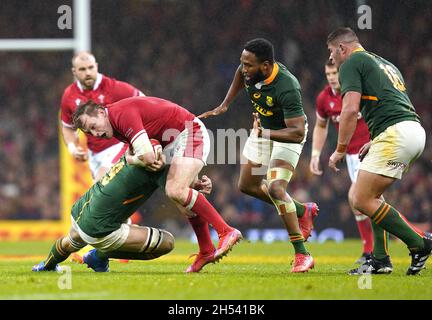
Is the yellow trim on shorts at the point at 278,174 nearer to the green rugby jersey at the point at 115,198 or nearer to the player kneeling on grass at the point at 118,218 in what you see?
the player kneeling on grass at the point at 118,218

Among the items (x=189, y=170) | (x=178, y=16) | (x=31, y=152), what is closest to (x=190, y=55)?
(x=178, y=16)

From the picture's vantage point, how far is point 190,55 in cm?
1825

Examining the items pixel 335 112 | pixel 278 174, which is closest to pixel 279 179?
pixel 278 174

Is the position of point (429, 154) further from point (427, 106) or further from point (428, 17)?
point (428, 17)

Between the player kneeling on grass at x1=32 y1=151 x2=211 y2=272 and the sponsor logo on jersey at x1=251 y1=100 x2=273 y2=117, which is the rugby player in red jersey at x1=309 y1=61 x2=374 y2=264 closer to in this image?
the sponsor logo on jersey at x1=251 y1=100 x2=273 y2=117

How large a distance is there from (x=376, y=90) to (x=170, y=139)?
201 centimetres

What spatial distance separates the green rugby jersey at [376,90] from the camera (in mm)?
7820

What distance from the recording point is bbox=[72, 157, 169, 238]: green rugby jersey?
315 inches

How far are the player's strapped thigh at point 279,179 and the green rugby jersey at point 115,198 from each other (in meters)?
1.13

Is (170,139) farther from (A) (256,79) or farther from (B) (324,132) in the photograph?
(B) (324,132)

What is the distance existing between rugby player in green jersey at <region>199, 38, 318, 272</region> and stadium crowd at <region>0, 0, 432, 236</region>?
7298mm

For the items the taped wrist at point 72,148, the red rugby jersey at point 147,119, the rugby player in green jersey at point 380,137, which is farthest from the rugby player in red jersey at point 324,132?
the taped wrist at point 72,148

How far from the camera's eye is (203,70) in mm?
17844

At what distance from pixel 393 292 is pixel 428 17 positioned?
12.1 meters
